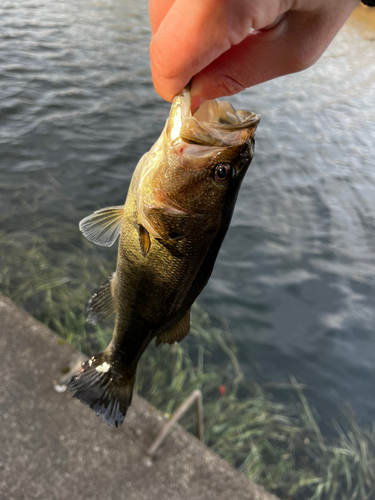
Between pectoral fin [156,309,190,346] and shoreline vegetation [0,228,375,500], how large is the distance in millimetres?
1657

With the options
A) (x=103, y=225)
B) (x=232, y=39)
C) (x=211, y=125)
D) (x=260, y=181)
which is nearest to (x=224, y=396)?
(x=103, y=225)

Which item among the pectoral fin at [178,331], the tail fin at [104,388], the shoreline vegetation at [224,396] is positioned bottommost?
the shoreline vegetation at [224,396]

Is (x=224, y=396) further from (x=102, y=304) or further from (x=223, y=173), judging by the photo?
(x=223, y=173)

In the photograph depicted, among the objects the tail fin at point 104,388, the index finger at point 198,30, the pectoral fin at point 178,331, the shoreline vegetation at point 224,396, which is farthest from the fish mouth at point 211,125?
the shoreline vegetation at point 224,396

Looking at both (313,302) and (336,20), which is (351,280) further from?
(336,20)

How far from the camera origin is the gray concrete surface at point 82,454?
2238mm

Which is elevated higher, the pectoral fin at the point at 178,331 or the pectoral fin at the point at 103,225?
the pectoral fin at the point at 103,225

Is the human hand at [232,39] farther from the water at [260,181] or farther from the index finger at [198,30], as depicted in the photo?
the water at [260,181]

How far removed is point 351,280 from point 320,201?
1.89 meters

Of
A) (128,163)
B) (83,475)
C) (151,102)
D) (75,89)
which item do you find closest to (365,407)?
(83,475)

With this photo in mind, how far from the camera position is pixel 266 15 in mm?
1026

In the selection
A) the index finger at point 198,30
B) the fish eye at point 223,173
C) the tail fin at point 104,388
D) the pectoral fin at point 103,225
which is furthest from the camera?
the tail fin at point 104,388

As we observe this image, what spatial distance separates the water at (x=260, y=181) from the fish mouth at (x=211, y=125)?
10.6 ft

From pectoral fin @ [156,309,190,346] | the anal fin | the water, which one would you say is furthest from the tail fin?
the water
